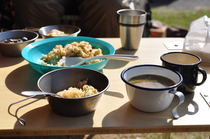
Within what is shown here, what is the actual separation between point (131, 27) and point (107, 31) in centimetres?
78

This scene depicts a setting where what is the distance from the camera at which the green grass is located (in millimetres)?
4090

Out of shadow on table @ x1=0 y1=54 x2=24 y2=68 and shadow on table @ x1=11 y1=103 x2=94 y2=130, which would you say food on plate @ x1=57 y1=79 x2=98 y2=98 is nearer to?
shadow on table @ x1=11 y1=103 x2=94 y2=130

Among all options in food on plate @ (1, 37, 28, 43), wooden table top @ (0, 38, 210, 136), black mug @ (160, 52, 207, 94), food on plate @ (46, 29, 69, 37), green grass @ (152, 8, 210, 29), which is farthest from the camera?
green grass @ (152, 8, 210, 29)

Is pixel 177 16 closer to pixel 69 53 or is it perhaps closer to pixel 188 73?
pixel 69 53

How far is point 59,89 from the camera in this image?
0.84 m

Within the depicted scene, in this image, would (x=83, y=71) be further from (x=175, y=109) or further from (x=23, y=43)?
(x=23, y=43)

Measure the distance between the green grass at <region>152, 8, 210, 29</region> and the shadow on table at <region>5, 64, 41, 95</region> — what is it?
326cm

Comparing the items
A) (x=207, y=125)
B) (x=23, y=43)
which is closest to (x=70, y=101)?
(x=207, y=125)

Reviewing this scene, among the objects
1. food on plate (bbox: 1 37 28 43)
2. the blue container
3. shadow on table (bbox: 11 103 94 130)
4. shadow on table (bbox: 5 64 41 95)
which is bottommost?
shadow on table (bbox: 11 103 94 130)

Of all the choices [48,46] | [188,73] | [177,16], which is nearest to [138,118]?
[188,73]

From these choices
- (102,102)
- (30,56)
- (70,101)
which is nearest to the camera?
(70,101)

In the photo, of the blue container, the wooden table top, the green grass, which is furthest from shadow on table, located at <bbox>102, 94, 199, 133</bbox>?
the green grass

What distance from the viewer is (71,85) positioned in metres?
0.86

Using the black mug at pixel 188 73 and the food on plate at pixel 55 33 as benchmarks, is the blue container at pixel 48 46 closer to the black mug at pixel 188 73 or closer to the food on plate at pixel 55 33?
the food on plate at pixel 55 33
